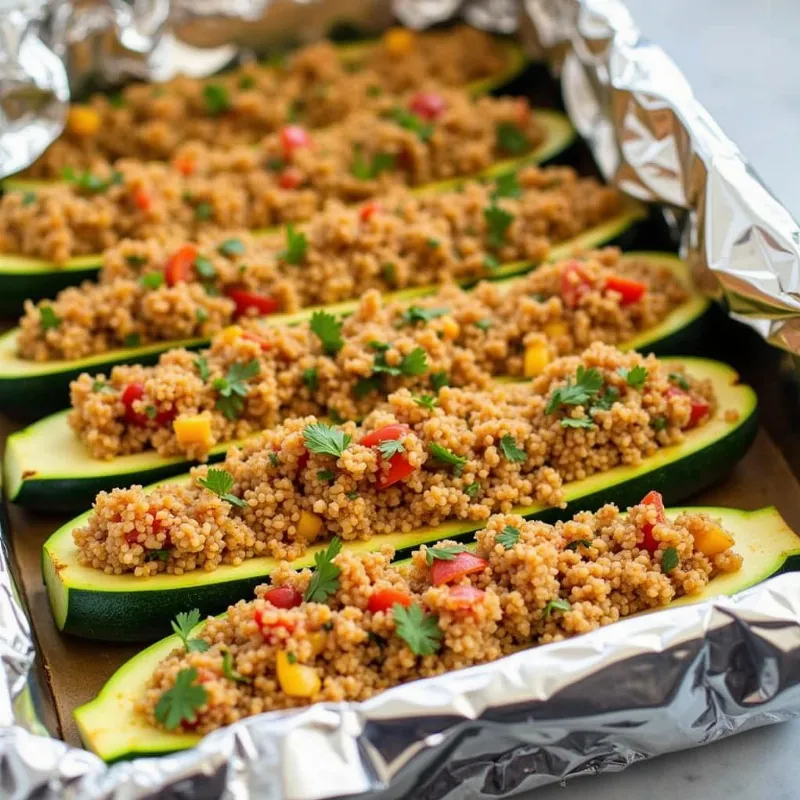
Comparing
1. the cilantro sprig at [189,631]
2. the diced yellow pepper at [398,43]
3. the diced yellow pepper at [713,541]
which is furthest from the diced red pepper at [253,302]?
the diced yellow pepper at [398,43]

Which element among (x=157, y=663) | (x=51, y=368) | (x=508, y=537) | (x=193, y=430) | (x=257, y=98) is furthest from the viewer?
(x=257, y=98)

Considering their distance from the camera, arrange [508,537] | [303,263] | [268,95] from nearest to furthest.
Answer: [508,537], [303,263], [268,95]

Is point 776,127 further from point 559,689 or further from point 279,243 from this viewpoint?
point 559,689

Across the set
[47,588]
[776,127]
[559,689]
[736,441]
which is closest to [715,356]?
[736,441]

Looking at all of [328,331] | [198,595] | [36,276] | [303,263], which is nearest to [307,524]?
[198,595]

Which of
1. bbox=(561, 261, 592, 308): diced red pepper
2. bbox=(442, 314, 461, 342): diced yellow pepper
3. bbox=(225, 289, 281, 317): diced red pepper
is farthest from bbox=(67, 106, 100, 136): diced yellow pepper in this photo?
bbox=(561, 261, 592, 308): diced red pepper

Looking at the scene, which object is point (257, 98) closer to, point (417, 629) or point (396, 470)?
point (396, 470)

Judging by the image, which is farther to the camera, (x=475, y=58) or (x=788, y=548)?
(x=475, y=58)
